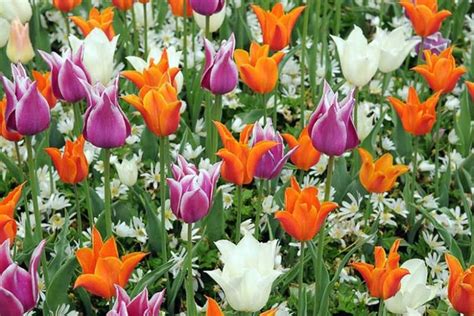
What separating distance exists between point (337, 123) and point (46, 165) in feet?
5.20

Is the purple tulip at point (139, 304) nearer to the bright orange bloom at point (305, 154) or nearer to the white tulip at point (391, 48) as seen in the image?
the bright orange bloom at point (305, 154)

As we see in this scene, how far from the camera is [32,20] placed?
15.4 feet

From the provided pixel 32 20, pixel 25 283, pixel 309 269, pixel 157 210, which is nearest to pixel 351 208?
pixel 309 269

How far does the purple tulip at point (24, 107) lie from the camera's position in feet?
8.41

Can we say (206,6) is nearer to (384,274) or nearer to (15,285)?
(384,274)

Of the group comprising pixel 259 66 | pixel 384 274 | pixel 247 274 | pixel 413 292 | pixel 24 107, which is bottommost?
pixel 413 292

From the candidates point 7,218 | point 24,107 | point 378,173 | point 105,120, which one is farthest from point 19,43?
point 378,173

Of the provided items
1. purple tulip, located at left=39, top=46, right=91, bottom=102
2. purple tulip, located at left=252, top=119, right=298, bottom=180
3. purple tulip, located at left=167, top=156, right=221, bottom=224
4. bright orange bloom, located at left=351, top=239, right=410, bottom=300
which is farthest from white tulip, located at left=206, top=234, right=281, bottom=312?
purple tulip, located at left=39, top=46, right=91, bottom=102

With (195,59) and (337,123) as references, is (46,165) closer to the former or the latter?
(195,59)

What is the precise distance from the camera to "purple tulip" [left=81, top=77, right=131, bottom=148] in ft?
8.16

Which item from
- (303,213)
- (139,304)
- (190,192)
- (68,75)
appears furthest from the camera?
(68,75)

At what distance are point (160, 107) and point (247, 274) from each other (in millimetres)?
675

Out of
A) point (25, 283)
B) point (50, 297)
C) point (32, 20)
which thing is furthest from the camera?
point (32, 20)

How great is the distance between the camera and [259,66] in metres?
3.20
